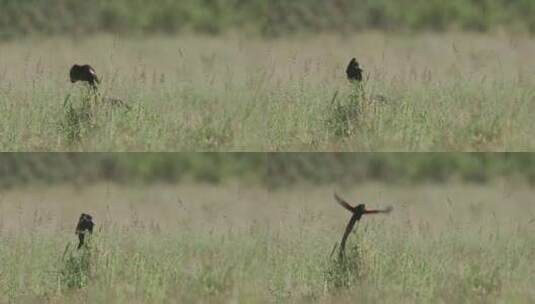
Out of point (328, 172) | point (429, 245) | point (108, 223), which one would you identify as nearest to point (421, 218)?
point (429, 245)

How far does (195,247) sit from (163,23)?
34.9 inches

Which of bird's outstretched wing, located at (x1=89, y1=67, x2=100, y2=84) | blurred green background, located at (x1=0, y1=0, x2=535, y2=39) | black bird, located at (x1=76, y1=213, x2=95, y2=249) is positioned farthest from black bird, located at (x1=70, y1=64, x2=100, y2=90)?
black bird, located at (x1=76, y1=213, x2=95, y2=249)

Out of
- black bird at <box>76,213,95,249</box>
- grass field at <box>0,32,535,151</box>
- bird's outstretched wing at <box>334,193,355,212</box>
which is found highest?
grass field at <box>0,32,535,151</box>

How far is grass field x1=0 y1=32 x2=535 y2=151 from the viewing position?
325 cm

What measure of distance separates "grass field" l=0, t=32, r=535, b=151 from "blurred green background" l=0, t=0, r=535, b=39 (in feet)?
0.16

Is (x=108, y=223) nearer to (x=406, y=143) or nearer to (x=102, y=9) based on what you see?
(x=102, y=9)

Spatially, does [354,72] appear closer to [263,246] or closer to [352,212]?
[352,212]

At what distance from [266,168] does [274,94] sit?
11.2 inches

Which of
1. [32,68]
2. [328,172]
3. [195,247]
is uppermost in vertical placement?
[32,68]

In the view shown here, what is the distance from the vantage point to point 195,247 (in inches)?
130

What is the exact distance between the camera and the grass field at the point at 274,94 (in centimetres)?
Result: 325

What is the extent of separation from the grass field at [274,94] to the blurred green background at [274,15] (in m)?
0.05

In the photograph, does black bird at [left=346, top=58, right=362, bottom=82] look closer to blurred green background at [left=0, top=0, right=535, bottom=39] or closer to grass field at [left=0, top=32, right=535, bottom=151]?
grass field at [left=0, top=32, right=535, bottom=151]

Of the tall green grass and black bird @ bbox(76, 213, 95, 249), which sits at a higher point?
black bird @ bbox(76, 213, 95, 249)
